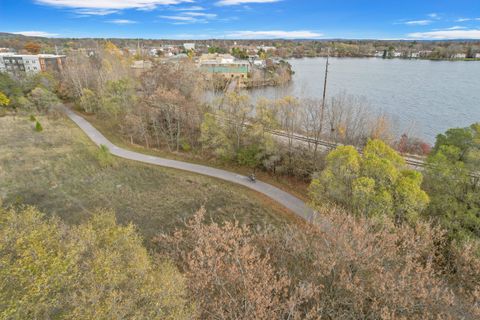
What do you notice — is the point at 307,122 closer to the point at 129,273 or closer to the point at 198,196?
the point at 198,196

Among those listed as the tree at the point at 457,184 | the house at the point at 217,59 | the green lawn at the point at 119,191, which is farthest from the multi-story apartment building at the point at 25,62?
the tree at the point at 457,184

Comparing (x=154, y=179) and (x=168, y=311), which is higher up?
(x=168, y=311)

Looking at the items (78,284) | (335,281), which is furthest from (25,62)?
(335,281)

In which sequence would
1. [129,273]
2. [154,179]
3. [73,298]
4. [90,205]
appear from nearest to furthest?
[73,298]
[129,273]
[90,205]
[154,179]

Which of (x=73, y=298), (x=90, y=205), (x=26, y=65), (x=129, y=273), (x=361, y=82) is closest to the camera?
(x=73, y=298)

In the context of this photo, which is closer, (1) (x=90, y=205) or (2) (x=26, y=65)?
(1) (x=90, y=205)

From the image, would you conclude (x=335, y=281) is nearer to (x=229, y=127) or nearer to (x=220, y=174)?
(x=220, y=174)

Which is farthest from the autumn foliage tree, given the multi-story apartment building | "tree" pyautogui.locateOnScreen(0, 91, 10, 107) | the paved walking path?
the multi-story apartment building

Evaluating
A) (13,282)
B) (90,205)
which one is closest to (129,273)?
(13,282)
